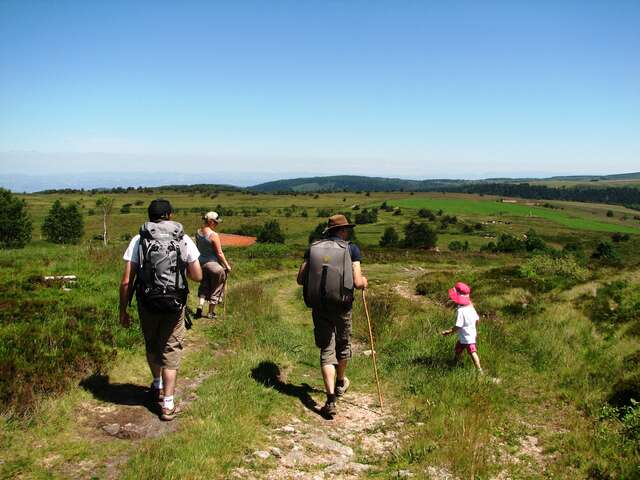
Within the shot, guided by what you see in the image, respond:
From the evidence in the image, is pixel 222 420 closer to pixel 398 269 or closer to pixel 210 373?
pixel 210 373

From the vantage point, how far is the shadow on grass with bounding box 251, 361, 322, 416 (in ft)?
20.5

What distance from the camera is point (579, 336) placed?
1019cm

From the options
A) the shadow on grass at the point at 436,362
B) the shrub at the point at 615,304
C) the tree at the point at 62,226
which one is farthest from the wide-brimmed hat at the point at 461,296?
the tree at the point at 62,226

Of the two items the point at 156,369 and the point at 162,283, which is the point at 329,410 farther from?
the point at 162,283

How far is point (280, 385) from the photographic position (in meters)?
6.59

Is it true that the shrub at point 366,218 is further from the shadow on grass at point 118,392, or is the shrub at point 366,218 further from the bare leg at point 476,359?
the shadow on grass at point 118,392

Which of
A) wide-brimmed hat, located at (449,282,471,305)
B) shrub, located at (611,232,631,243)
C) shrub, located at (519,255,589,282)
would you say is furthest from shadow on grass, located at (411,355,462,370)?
shrub, located at (611,232,631,243)

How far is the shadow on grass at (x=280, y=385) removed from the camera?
20.5 ft

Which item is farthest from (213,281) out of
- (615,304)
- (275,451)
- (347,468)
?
(615,304)

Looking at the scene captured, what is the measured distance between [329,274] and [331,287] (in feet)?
0.56

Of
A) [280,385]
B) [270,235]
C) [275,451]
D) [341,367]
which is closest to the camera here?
[275,451]

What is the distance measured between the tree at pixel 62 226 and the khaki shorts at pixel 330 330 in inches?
4247

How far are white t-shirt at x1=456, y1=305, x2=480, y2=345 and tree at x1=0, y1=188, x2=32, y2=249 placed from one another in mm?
84332

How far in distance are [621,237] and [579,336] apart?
12768cm
